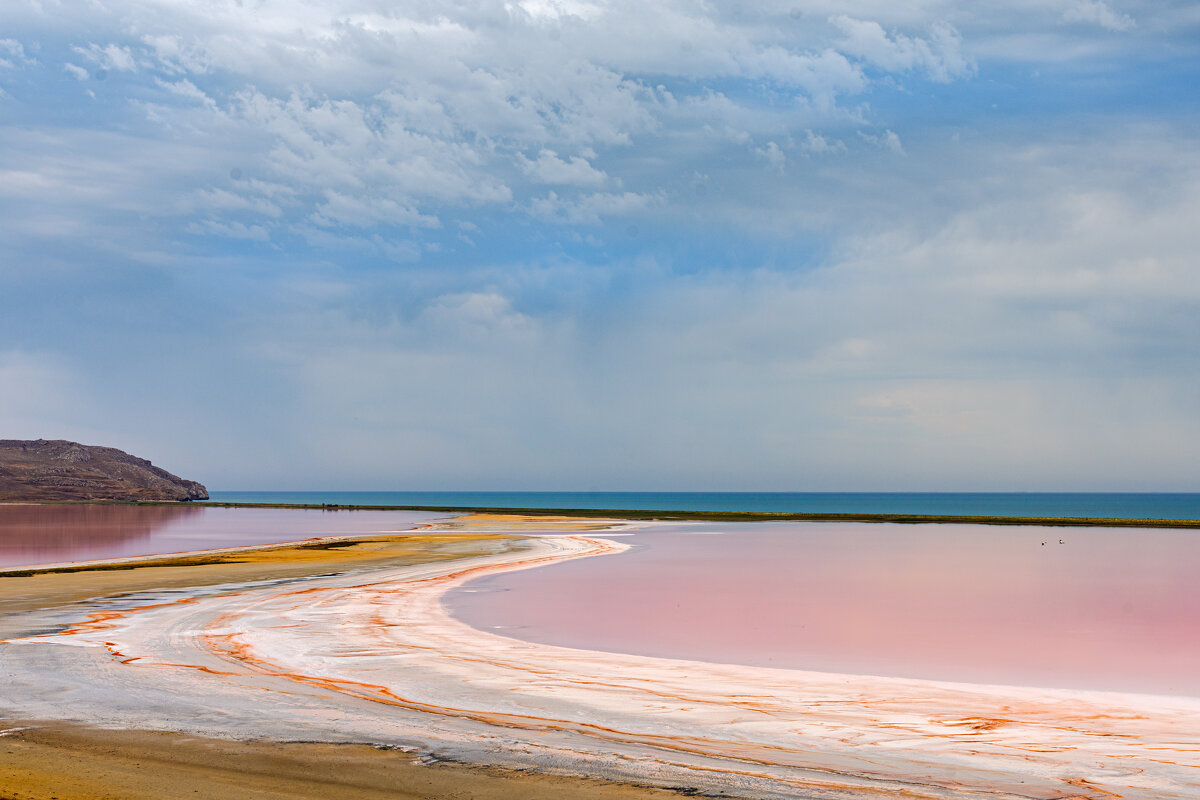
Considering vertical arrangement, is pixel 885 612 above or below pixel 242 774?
below

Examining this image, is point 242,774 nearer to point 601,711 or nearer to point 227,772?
point 227,772

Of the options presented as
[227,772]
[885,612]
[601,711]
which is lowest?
[885,612]

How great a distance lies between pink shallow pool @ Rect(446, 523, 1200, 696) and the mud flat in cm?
206

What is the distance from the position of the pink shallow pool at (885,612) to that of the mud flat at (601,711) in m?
2.06

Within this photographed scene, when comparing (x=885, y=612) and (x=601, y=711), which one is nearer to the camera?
(x=601, y=711)

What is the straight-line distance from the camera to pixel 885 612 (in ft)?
83.0

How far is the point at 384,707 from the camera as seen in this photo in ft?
40.6

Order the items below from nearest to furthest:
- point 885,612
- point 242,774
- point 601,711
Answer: point 242,774 < point 601,711 < point 885,612

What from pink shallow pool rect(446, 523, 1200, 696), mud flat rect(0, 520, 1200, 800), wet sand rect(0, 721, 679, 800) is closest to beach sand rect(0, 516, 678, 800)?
wet sand rect(0, 721, 679, 800)

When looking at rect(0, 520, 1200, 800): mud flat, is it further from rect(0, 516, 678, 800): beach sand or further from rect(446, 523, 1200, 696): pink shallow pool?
rect(446, 523, 1200, 696): pink shallow pool

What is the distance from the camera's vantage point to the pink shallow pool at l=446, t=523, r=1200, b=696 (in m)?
17.8

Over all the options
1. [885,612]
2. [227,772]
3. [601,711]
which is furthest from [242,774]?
[885,612]

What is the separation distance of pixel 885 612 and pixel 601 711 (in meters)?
15.5

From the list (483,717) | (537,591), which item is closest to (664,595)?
(537,591)
